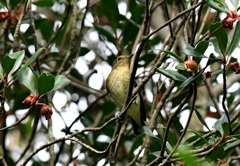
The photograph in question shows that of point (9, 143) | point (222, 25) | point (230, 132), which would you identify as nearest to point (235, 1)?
point (222, 25)

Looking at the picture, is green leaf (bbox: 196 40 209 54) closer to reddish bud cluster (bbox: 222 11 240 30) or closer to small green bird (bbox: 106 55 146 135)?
reddish bud cluster (bbox: 222 11 240 30)

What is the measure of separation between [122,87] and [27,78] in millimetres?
1970

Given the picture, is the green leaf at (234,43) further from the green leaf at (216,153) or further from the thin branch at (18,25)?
the thin branch at (18,25)

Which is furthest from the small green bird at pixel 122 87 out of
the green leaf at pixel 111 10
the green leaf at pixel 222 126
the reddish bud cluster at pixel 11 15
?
the green leaf at pixel 222 126

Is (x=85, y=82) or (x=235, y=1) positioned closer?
(x=235, y=1)

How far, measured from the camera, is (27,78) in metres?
2.30

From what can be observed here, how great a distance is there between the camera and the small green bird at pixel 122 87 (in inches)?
157

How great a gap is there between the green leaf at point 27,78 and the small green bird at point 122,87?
1.76 metres

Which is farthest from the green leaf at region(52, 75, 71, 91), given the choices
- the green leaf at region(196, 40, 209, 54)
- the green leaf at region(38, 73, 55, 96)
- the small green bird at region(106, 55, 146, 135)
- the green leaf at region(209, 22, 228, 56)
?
the small green bird at region(106, 55, 146, 135)

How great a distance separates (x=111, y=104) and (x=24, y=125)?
1.40 m

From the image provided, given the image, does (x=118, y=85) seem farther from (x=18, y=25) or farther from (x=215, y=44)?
(x=215, y=44)

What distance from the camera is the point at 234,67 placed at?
202cm

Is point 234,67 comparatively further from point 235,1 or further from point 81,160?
point 81,160

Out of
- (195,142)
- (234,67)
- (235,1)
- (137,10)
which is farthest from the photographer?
(137,10)
